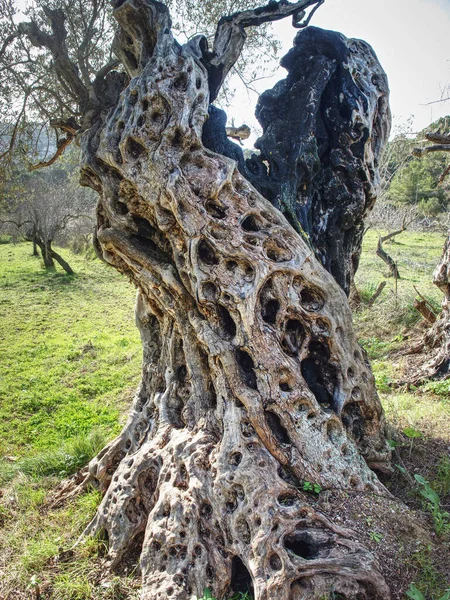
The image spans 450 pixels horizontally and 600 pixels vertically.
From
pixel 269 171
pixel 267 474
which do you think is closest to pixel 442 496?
pixel 267 474

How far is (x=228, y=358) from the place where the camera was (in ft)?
13.0

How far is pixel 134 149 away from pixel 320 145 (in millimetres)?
2152

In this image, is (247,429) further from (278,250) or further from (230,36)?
(230,36)

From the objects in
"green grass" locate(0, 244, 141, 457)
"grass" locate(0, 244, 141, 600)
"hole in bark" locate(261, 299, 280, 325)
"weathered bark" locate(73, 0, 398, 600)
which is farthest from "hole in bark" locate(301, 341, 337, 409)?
"green grass" locate(0, 244, 141, 457)

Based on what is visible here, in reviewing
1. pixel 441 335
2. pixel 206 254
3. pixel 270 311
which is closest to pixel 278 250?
pixel 270 311

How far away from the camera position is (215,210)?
171 inches

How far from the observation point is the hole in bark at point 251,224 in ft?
14.4

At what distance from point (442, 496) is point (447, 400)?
225 centimetres

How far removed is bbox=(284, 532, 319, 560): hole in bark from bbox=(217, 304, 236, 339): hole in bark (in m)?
1.73

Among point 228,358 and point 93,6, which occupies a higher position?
point 93,6

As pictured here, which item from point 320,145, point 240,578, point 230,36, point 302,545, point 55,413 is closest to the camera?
point 302,545

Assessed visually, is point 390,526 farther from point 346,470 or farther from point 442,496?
point 442,496

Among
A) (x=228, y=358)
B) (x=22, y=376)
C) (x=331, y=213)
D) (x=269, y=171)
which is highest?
(x=269, y=171)

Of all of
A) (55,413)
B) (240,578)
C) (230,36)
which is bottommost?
(55,413)
